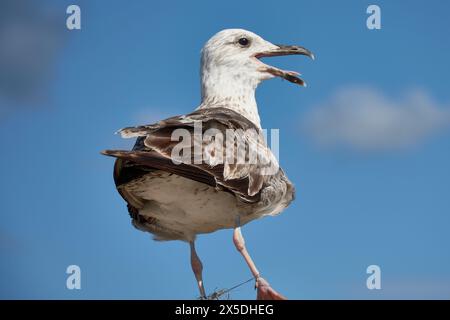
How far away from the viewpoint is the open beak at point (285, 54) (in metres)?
9.48

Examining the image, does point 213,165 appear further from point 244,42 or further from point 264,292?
point 244,42

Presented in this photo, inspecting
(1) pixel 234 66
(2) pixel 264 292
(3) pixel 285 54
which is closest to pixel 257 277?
(2) pixel 264 292

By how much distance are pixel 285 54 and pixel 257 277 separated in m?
3.43

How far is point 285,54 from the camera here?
9773 mm

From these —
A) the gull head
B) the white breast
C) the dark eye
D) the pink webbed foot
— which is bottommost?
the pink webbed foot

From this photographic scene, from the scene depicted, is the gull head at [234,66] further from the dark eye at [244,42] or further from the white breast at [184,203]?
the white breast at [184,203]

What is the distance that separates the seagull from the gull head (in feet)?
0.04

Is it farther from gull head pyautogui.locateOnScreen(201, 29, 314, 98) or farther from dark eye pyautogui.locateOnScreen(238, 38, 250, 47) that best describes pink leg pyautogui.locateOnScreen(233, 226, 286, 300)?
dark eye pyautogui.locateOnScreen(238, 38, 250, 47)

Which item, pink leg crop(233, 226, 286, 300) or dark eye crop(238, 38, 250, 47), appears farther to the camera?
dark eye crop(238, 38, 250, 47)

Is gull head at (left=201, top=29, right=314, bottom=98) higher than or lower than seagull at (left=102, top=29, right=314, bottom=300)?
higher

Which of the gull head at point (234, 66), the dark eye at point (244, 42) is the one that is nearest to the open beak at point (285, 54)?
the gull head at point (234, 66)

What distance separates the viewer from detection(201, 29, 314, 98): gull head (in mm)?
9281

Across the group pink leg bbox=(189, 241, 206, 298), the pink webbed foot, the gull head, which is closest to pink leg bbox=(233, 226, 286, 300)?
the pink webbed foot
